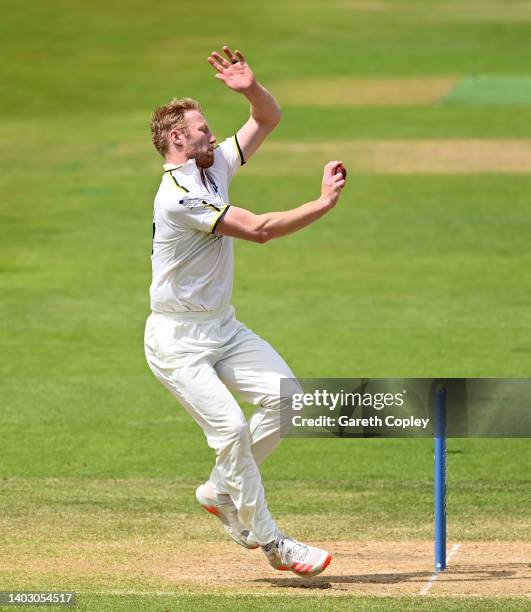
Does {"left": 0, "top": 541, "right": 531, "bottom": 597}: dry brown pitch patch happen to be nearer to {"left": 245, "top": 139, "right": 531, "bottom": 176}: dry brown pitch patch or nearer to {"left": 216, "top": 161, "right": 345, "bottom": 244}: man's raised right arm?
{"left": 216, "top": 161, "right": 345, "bottom": 244}: man's raised right arm

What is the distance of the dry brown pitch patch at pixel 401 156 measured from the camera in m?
29.5

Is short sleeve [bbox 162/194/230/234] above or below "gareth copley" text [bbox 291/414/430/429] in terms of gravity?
above

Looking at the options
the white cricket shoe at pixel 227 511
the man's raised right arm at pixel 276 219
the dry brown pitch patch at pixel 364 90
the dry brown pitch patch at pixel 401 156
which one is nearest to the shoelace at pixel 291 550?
the white cricket shoe at pixel 227 511

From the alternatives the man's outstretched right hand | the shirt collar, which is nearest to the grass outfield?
the man's outstretched right hand

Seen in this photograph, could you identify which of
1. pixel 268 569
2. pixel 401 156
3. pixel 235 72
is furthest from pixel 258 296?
pixel 268 569

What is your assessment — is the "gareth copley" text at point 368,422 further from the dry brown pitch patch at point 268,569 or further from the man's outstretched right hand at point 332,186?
the man's outstretched right hand at point 332,186

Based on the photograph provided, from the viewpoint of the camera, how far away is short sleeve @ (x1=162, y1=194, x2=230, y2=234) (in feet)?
26.8

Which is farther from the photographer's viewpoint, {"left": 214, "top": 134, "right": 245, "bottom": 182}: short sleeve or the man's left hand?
the man's left hand

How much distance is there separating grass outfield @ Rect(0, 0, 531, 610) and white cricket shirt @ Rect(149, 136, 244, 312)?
1.60 meters

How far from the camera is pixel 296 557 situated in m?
8.12

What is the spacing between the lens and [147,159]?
3094 centimetres

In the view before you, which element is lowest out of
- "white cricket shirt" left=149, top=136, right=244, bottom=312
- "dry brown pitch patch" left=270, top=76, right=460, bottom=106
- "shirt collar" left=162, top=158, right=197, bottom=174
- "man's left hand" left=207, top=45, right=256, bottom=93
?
"dry brown pitch patch" left=270, top=76, right=460, bottom=106

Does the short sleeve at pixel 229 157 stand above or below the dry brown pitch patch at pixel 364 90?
above

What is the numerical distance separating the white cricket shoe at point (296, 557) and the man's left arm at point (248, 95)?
2.38m
